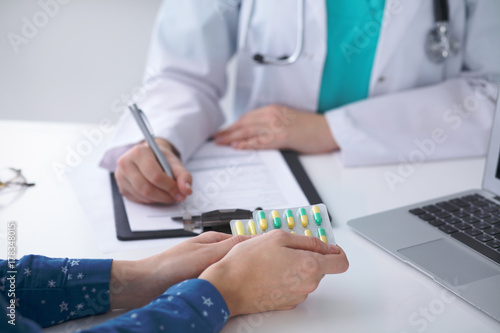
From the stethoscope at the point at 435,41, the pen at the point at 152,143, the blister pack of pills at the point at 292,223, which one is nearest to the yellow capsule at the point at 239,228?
the blister pack of pills at the point at 292,223

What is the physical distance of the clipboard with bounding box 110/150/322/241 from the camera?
810 millimetres

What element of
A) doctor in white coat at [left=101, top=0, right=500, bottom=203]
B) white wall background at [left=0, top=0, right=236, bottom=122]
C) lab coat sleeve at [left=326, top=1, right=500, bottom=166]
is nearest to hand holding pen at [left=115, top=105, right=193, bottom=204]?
doctor in white coat at [left=101, top=0, right=500, bottom=203]

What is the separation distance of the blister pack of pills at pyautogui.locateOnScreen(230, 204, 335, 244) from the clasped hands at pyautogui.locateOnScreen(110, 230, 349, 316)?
0.04 metres

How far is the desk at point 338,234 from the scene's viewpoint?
64 cm

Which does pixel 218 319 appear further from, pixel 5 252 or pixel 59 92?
pixel 59 92

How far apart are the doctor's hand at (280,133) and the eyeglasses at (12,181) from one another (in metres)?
0.39

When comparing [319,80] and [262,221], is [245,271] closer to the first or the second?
[262,221]

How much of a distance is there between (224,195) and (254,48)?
0.45m

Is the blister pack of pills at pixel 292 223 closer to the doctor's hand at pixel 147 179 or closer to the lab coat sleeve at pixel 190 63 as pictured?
the doctor's hand at pixel 147 179

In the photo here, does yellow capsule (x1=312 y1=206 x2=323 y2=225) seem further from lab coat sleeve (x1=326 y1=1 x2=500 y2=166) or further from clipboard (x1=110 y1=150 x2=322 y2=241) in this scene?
lab coat sleeve (x1=326 y1=1 x2=500 y2=166)

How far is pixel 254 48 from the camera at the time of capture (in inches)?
48.4

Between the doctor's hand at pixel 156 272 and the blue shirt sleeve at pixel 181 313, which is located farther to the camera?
the doctor's hand at pixel 156 272

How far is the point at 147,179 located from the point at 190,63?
0.39 m

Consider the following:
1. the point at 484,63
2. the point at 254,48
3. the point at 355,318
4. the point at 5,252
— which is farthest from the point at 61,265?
the point at 484,63
